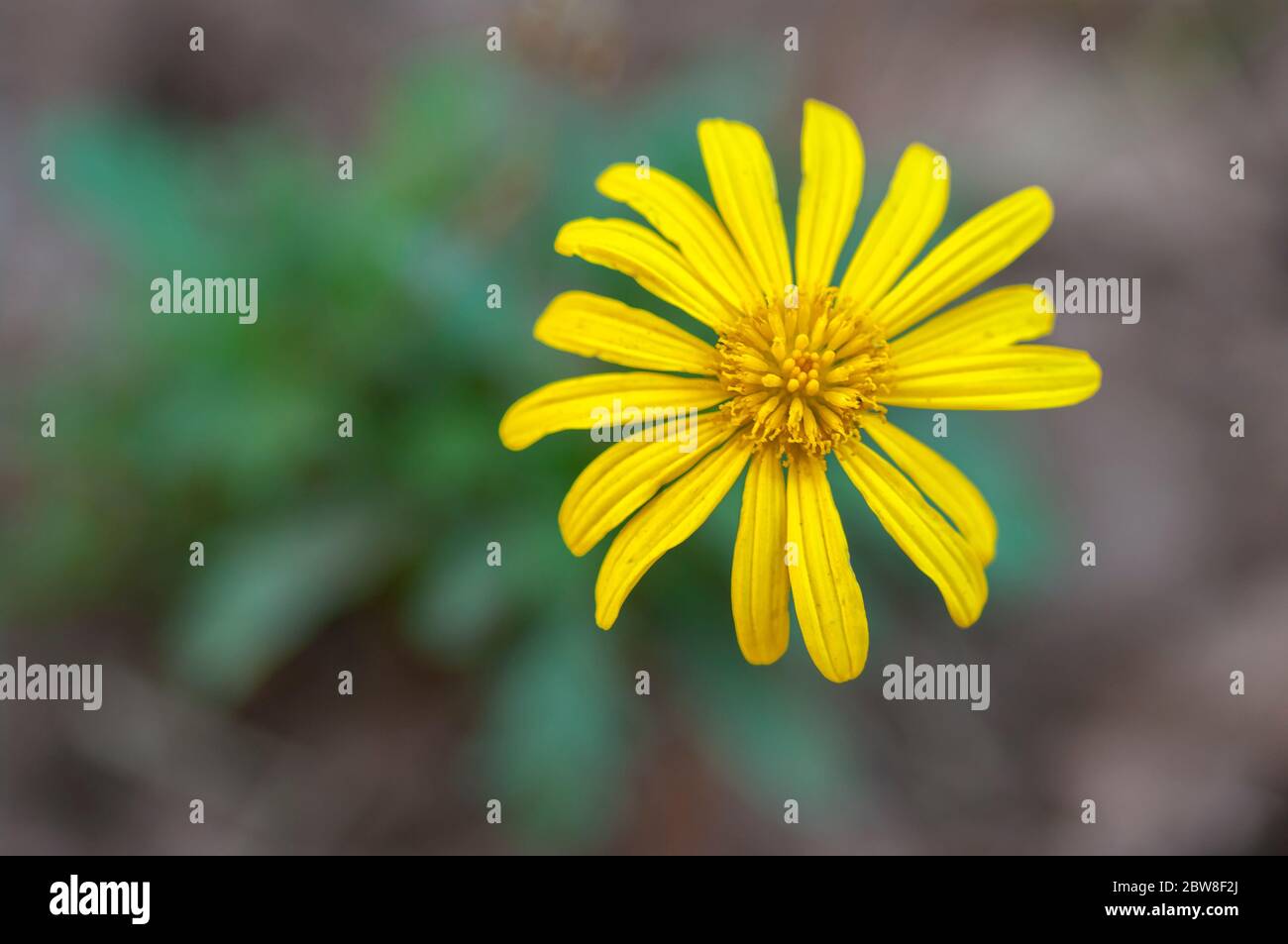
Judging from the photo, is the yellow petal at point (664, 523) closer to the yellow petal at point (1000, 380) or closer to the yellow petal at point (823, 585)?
the yellow petal at point (823, 585)

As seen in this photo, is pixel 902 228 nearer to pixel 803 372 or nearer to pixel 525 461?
pixel 803 372

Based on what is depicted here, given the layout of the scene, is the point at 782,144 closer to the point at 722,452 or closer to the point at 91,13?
the point at 722,452

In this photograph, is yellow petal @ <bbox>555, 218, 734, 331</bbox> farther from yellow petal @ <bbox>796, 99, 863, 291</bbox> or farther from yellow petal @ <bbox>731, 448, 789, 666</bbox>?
yellow petal @ <bbox>731, 448, 789, 666</bbox>

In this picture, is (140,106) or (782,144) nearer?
(782,144)

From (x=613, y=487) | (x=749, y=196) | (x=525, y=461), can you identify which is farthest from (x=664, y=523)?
(x=525, y=461)

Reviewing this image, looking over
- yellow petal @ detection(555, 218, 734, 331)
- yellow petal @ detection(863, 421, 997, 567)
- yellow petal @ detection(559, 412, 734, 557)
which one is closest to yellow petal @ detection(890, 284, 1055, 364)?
yellow petal @ detection(863, 421, 997, 567)

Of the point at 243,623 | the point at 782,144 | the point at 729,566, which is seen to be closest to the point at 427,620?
the point at 243,623
